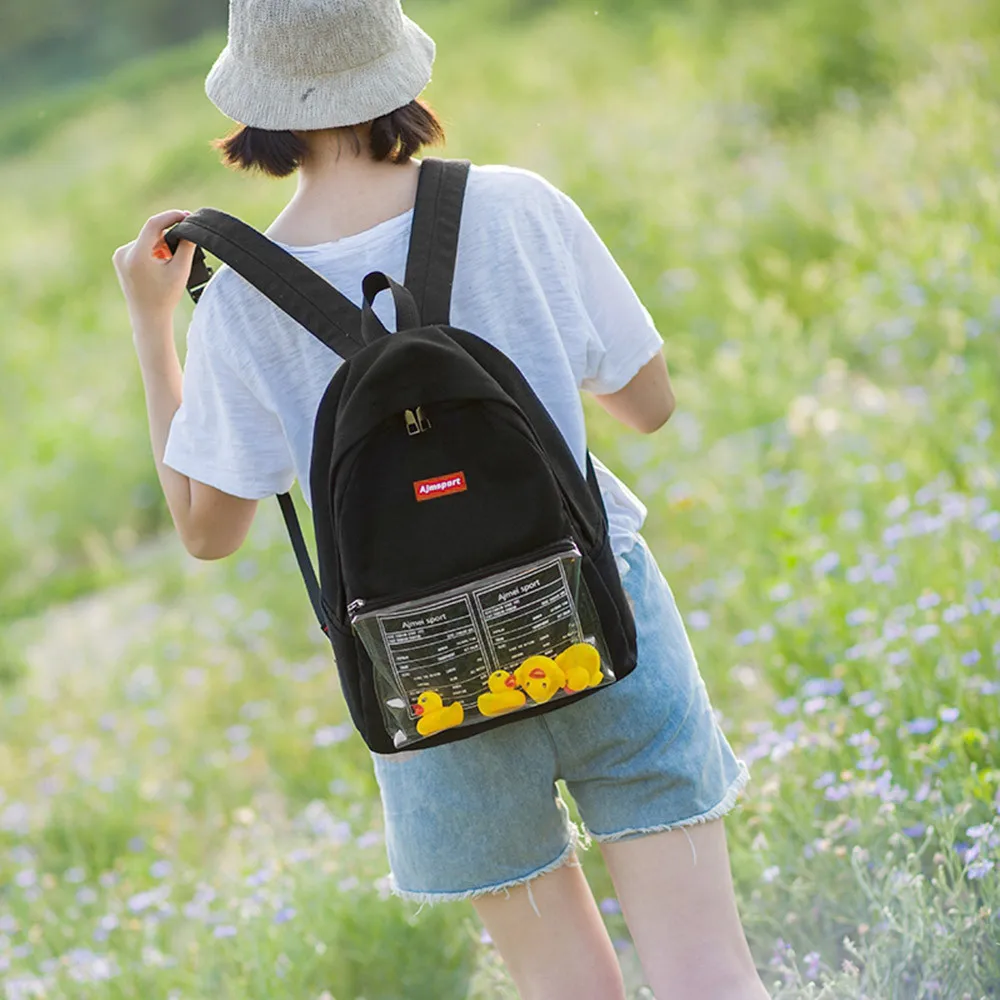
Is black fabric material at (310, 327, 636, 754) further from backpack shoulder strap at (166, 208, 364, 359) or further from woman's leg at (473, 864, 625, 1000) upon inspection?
woman's leg at (473, 864, 625, 1000)

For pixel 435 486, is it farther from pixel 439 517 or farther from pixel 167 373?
pixel 167 373

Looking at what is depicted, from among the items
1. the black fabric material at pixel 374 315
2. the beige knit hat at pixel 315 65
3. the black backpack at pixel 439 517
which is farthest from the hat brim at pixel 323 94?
the black fabric material at pixel 374 315

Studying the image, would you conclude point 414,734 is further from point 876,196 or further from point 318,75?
point 876,196

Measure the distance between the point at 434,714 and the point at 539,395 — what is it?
0.41 metres

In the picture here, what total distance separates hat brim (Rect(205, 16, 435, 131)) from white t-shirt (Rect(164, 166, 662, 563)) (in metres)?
0.13

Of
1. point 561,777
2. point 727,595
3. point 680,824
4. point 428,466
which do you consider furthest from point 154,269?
point 727,595

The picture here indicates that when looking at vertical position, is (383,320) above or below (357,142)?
below

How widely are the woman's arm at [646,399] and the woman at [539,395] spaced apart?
0.09m

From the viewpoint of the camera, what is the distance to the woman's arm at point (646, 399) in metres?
1.91

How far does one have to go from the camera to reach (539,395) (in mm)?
1739

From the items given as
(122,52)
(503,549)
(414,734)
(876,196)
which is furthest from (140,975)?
(122,52)

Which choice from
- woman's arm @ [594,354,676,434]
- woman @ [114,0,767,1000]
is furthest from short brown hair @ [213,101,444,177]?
woman's arm @ [594,354,676,434]

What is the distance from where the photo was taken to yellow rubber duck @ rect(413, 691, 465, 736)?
64.6 inches

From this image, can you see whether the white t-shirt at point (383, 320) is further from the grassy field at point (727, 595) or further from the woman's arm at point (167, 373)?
the grassy field at point (727, 595)
